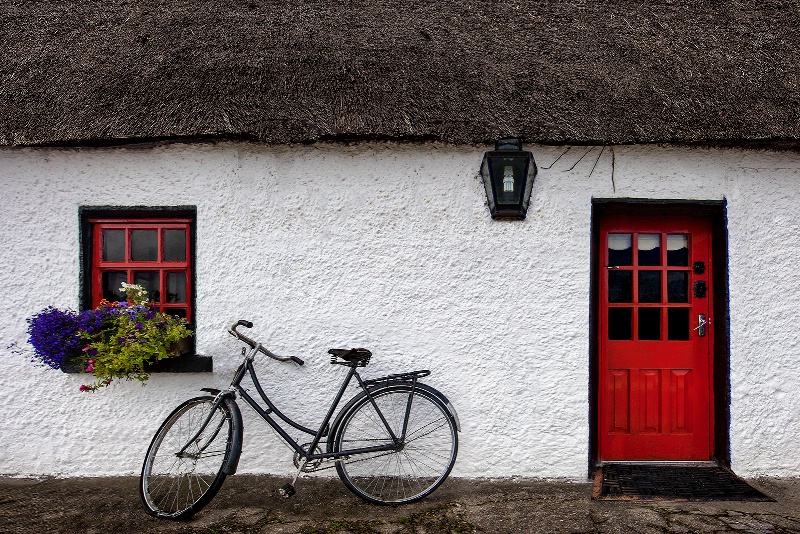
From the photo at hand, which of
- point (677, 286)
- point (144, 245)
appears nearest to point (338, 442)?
point (144, 245)

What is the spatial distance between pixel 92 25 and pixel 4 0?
1.10 metres

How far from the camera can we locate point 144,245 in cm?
360

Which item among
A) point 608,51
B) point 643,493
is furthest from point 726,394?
point 608,51

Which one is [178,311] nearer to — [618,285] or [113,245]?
[113,245]

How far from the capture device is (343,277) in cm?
351

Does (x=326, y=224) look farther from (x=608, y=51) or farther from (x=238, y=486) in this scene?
(x=608, y=51)

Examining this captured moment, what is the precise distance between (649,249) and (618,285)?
326mm

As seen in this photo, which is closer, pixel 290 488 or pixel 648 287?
pixel 290 488

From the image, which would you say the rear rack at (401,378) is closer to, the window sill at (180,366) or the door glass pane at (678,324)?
the window sill at (180,366)

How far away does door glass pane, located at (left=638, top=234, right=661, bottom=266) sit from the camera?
3.71 meters

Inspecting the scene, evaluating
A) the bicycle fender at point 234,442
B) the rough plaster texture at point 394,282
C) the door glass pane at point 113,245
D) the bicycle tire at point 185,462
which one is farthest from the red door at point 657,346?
the door glass pane at point 113,245

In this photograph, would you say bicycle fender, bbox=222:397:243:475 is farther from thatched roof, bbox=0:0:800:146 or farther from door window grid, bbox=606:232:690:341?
door window grid, bbox=606:232:690:341

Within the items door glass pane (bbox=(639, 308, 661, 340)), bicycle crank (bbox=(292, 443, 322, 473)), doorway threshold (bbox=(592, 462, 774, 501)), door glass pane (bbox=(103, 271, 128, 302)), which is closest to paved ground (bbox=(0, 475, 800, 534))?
doorway threshold (bbox=(592, 462, 774, 501))

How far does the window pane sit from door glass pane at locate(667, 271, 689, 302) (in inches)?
130
